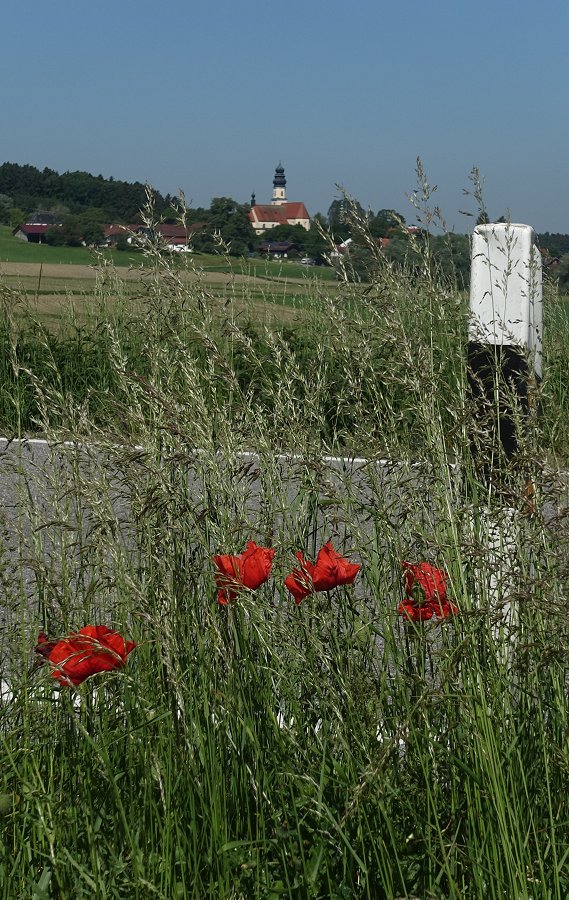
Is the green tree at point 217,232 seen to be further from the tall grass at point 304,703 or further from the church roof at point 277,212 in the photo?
the church roof at point 277,212

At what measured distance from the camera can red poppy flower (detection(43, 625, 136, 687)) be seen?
5.88 feet

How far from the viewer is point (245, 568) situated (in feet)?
6.29

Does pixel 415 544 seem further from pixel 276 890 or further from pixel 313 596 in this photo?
pixel 276 890

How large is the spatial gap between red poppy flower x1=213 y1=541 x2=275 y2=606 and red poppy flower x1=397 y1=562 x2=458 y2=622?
0.81 ft

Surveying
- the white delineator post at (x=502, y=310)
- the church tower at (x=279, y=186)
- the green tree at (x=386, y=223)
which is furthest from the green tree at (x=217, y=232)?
the church tower at (x=279, y=186)

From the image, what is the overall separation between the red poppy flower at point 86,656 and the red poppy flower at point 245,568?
20 cm

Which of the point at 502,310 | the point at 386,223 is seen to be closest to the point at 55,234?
the point at 386,223

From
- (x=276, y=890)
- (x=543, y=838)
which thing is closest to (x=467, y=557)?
(x=543, y=838)

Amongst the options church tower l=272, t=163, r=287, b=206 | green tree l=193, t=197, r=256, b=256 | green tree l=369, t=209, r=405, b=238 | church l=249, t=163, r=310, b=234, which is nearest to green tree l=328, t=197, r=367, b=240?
green tree l=369, t=209, r=405, b=238

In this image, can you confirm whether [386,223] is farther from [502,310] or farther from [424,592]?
[424,592]

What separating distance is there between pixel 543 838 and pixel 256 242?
29.1ft

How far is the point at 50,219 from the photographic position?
3294cm

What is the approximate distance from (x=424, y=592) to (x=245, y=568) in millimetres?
337

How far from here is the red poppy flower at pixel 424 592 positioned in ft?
6.32
